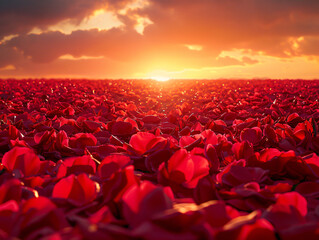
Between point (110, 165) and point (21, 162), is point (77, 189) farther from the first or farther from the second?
point (21, 162)

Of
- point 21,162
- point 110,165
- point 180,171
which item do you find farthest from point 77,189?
point 21,162

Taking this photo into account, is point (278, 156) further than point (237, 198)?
Yes

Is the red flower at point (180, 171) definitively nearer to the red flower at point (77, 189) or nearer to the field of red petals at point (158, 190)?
the field of red petals at point (158, 190)

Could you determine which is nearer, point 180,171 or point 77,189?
point 77,189

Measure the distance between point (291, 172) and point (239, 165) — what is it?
34 cm

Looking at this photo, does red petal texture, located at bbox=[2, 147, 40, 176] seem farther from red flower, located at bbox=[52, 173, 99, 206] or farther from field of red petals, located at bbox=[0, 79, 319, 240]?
red flower, located at bbox=[52, 173, 99, 206]

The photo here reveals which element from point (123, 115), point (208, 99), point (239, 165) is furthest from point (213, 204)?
point (208, 99)

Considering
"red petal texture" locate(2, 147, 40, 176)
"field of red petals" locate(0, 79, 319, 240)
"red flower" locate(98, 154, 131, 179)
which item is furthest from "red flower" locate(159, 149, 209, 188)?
"red petal texture" locate(2, 147, 40, 176)

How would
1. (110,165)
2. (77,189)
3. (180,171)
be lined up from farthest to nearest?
(110,165) → (180,171) → (77,189)

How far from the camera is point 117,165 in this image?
1.44 m

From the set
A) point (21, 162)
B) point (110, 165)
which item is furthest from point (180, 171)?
point (21, 162)

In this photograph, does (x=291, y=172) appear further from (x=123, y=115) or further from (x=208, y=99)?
(x=208, y=99)

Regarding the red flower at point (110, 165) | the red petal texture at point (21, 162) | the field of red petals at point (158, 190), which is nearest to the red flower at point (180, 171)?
the field of red petals at point (158, 190)

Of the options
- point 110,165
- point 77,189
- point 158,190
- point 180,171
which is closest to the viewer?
point 158,190
